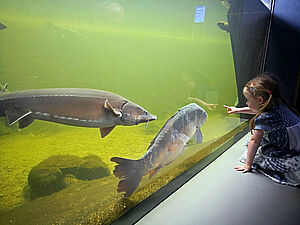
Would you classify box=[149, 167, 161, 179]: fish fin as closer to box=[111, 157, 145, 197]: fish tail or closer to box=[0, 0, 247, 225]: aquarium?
box=[0, 0, 247, 225]: aquarium

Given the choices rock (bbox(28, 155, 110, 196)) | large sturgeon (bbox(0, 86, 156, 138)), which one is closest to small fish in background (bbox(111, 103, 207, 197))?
rock (bbox(28, 155, 110, 196))

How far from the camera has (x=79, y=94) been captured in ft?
3.22

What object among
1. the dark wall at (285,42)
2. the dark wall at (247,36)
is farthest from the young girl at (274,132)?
the dark wall at (285,42)

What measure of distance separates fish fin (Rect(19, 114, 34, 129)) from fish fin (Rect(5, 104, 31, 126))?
0.01 meters

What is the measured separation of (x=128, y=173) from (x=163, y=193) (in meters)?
0.47

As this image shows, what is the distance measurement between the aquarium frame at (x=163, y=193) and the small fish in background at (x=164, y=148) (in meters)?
0.14

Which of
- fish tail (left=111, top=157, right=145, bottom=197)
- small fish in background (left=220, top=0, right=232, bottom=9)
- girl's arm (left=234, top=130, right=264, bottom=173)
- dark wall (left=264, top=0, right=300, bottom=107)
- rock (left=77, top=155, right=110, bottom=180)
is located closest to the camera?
rock (left=77, top=155, right=110, bottom=180)

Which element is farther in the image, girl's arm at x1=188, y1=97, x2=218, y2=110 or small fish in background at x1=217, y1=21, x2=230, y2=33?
small fish in background at x1=217, y1=21, x2=230, y2=33

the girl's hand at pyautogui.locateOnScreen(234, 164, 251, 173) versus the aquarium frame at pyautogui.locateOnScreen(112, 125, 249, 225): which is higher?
the girl's hand at pyautogui.locateOnScreen(234, 164, 251, 173)

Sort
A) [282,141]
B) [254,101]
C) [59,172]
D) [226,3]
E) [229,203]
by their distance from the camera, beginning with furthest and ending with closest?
[226,3], [254,101], [282,141], [229,203], [59,172]

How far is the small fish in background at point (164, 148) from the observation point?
4.06 feet

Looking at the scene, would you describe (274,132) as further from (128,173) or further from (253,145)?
(128,173)

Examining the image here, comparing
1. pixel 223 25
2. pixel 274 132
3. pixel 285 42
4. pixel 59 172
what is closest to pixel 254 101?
pixel 274 132

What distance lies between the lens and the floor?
1285 mm
